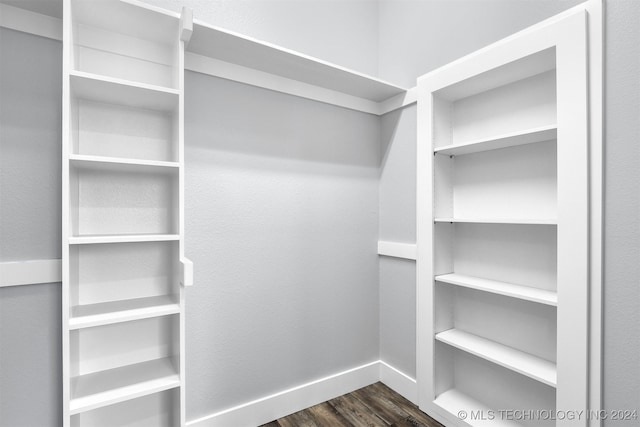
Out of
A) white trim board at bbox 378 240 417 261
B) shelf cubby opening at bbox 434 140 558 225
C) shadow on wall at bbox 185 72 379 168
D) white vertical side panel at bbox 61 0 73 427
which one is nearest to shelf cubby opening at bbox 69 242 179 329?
white vertical side panel at bbox 61 0 73 427

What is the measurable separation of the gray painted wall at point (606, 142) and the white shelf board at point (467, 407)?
26 centimetres

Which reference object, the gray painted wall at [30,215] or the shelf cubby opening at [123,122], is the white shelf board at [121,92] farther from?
the gray painted wall at [30,215]

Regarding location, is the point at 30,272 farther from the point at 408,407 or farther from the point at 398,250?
the point at 408,407

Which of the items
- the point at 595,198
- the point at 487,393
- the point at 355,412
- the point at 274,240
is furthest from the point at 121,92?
the point at 487,393

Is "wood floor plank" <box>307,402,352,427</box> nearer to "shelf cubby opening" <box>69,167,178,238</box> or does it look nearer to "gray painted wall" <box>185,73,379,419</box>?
"gray painted wall" <box>185,73,379,419</box>

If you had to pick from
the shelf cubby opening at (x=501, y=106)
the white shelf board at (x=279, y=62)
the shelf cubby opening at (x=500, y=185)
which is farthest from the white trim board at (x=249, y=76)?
the shelf cubby opening at (x=500, y=185)

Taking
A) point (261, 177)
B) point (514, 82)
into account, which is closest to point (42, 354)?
point (261, 177)

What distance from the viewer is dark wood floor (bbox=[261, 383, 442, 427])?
1.77 m

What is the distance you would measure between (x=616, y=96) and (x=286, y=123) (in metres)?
1.49

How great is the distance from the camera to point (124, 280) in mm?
1407

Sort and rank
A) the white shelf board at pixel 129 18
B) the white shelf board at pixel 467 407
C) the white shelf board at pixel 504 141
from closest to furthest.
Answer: the white shelf board at pixel 129 18 → the white shelf board at pixel 504 141 → the white shelf board at pixel 467 407

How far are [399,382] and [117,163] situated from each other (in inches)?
79.9

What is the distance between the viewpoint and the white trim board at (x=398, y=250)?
77.6 inches

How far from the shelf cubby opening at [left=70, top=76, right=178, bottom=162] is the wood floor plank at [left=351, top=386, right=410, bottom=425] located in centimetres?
179
